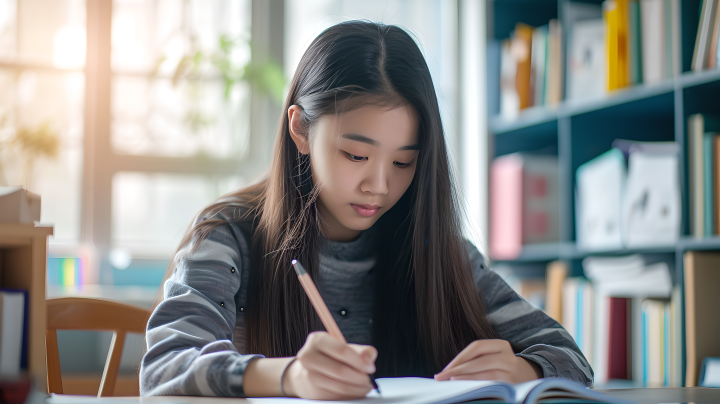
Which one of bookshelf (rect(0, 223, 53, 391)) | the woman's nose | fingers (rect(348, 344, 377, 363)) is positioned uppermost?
the woman's nose

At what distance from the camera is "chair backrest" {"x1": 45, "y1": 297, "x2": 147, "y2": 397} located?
1024mm

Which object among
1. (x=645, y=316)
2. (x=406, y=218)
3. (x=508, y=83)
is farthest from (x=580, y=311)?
(x=406, y=218)

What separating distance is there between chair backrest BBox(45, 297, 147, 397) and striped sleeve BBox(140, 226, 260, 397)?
0.29 meters

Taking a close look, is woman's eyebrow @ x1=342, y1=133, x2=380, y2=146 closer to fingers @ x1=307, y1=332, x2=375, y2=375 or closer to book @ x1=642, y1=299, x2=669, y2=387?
fingers @ x1=307, y1=332, x2=375, y2=375

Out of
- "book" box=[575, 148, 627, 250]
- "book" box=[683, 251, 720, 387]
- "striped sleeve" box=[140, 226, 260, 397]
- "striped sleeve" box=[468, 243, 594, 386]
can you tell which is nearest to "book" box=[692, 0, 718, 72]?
"book" box=[575, 148, 627, 250]

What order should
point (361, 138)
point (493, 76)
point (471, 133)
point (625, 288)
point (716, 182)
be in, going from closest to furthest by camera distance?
point (361, 138)
point (716, 182)
point (625, 288)
point (493, 76)
point (471, 133)

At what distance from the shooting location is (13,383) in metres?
0.51

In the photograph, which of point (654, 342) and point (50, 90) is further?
point (50, 90)

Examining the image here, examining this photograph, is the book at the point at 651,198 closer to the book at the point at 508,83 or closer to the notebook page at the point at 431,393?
the book at the point at 508,83

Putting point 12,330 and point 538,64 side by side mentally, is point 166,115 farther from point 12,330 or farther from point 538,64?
point 12,330

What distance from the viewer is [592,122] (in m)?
2.08

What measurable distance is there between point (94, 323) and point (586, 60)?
170 centimetres

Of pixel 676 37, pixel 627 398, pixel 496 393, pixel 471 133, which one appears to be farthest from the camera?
pixel 471 133

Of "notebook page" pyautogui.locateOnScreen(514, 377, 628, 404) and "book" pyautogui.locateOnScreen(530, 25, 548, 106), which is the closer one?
"notebook page" pyautogui.locateOnScreen(514, 377, 628, 404)
